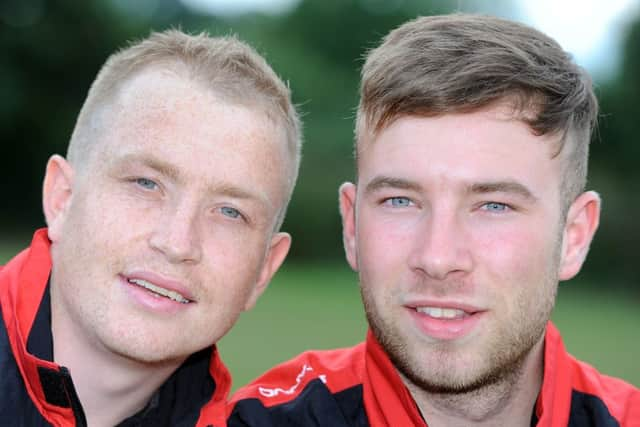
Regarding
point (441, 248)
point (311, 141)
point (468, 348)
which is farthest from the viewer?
point (311, 141)

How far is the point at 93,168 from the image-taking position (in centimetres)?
288

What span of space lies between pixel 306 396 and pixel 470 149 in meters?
1.06

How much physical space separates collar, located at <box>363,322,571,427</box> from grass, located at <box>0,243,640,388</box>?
5.45m

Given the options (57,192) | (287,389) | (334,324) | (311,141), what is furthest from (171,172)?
(311,141)

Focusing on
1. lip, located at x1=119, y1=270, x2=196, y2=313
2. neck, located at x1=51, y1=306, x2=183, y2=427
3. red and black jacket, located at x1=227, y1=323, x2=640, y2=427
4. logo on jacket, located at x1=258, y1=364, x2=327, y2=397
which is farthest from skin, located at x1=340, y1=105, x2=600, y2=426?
neck, located at x1=51, y1=306, x2=183, y2=427

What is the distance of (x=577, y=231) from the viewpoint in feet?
9.58

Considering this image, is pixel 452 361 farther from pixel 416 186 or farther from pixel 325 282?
pixel 325 282

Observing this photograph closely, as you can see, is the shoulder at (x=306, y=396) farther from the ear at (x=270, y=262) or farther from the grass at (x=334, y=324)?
the grass at (x=334, y=324)

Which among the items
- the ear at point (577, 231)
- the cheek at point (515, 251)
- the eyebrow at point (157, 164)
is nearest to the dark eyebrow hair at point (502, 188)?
the cheek at point (515, 251)

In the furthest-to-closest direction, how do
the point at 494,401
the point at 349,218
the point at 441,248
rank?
the point at 349,218 → the point at 494,401 → the point at 441,248

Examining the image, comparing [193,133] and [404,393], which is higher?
[193,133]

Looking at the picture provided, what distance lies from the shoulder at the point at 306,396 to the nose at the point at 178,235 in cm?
58

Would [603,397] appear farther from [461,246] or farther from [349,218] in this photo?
[349,218]

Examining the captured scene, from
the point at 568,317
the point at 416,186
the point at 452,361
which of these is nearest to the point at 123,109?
the point at 416,186
